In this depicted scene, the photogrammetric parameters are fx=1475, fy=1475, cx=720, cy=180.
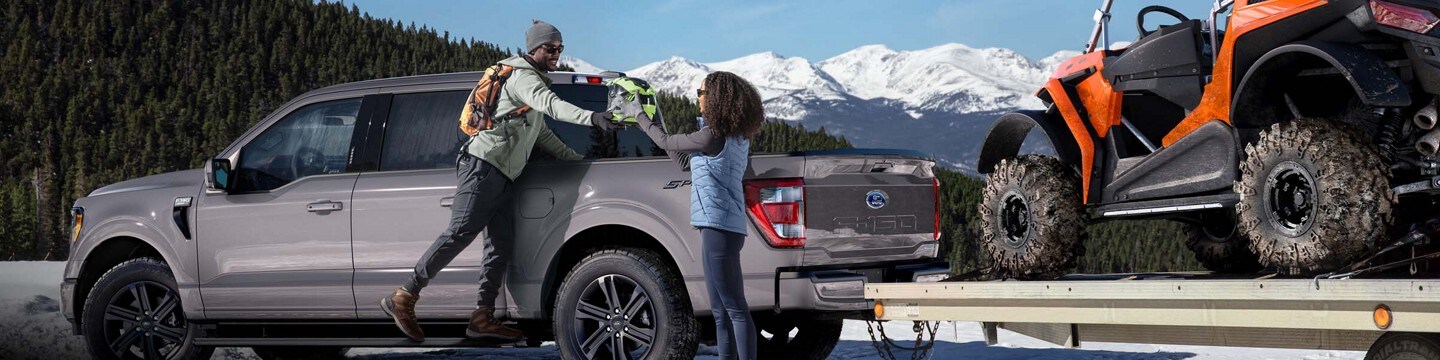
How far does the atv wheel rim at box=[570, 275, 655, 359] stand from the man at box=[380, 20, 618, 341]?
45 centimetres

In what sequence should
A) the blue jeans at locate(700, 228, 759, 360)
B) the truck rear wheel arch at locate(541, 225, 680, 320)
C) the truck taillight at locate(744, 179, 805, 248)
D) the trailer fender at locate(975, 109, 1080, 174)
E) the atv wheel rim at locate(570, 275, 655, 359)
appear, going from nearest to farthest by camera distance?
1. the blue jeans at locate(700, 228, 759, 360)
2. the truck taillight at locate(744, 179, 805, 248)
3. the atv wheel rim at locate(570, 275, 655, 359)
4. the truck rear wheel arch at locate(541, 225, 680, 320)
5. the trailer fender at locate(975, 109, 1080, 174)

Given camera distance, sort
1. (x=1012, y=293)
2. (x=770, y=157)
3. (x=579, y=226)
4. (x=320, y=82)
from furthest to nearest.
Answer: (x=320, y=82) < (x=579, y=226) < (x=770, y=157) < (x=1012, y=293)

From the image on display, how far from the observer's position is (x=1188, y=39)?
6.21 meters

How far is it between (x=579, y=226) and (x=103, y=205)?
Result: 3.21 metres

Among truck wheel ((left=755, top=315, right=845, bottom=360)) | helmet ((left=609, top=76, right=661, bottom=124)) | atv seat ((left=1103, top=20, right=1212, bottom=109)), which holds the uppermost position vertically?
atv seat ((left=1103, top=20, right=1212, bottom=109))

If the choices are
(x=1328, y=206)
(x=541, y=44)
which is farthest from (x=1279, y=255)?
(x=541, y=44)

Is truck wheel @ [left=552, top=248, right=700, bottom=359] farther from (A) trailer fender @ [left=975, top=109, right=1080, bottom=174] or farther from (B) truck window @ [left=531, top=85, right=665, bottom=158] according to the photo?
(A) trailer fender @ [left=975, top=109, right=1080, bottom=174]

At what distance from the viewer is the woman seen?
5711 mm

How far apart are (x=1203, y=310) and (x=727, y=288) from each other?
179 cm

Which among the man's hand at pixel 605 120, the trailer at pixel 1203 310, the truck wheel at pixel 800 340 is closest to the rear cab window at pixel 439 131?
the man's hand at pixel 605 120

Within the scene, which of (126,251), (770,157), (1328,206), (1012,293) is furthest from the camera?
(126,251)

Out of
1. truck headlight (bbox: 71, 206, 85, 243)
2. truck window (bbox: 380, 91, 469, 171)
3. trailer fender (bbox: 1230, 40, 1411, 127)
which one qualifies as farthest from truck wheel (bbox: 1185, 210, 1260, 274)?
truck headlight (bbox: 71, 206, 85, 243)

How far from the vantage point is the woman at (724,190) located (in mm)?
5711

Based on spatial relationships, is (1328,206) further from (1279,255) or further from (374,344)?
(374,344)
